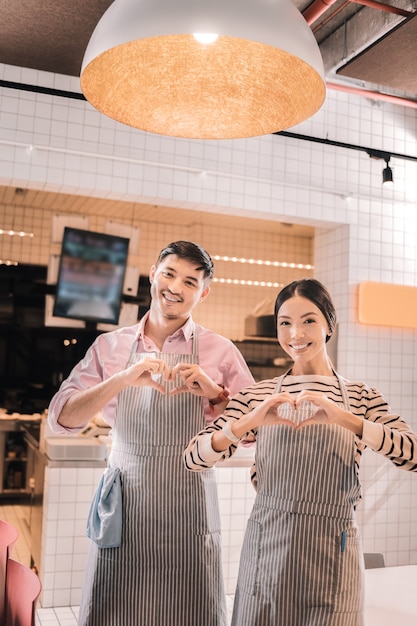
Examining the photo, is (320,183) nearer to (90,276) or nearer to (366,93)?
(366,93)

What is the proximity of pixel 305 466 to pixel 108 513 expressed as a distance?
27.1 inches

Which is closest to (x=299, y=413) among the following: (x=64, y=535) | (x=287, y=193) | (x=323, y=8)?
(x=323, y=8)

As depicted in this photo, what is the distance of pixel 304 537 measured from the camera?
1909 millimetres

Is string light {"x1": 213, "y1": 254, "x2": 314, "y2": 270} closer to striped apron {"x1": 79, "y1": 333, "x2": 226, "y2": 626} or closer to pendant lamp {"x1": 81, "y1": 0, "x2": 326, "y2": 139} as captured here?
striped apron {"x1": 79, "y1": 333, "x2": 226, "y2": 626}

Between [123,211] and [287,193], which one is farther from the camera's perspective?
[123,211]

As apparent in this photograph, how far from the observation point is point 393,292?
205 inches

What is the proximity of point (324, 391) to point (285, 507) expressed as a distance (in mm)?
391

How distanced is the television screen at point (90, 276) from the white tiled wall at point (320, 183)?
2.31 ft

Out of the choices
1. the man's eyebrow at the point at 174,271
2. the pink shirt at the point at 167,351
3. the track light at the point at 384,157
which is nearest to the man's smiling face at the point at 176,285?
the man's eyebrow at the point at 174,271

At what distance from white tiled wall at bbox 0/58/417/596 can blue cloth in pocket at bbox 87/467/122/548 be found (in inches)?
98.7

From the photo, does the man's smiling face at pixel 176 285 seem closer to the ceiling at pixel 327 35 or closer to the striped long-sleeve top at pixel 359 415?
the striped long-sleeve top at pixel 359 415

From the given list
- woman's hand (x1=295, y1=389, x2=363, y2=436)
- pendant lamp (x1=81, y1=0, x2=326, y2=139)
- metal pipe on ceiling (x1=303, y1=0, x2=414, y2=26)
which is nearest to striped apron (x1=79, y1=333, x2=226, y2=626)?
woman's hand (x1=295, y1=389, x2=363, y2=436)

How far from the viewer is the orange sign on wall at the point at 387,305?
5.09 m

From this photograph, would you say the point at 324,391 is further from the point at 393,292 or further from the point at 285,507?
the point at 393,292
